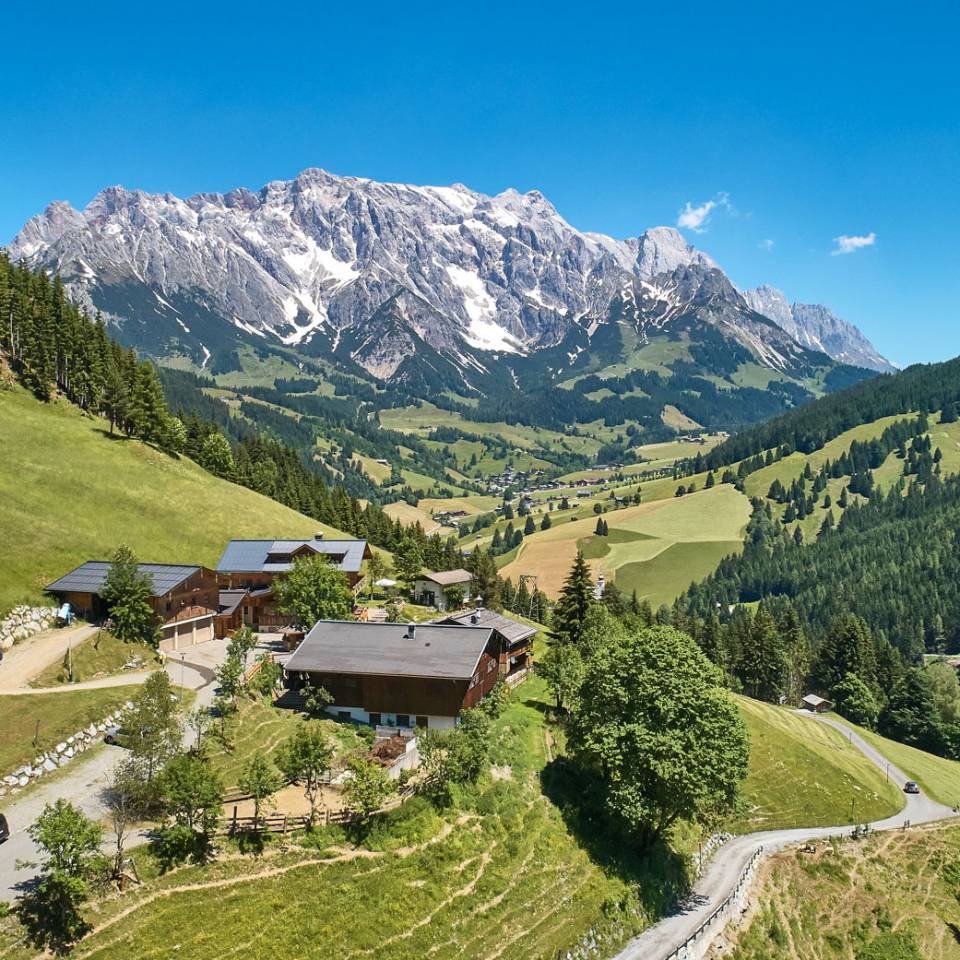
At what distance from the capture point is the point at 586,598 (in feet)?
342

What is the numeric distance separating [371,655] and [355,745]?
8.90m

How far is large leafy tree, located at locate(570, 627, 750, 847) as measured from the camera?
51062mm

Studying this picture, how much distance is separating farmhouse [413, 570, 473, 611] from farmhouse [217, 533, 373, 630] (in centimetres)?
1150

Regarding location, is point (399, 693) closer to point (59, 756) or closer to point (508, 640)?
point (508, 640)

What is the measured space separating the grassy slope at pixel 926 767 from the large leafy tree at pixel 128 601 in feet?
312

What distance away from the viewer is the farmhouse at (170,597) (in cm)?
7094

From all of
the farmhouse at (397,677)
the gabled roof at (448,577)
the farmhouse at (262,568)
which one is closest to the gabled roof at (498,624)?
the farmhouse at (397,677)

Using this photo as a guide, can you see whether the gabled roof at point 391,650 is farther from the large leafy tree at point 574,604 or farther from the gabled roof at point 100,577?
the large leafy tree at point 574,604

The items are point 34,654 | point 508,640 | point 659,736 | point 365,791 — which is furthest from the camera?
point 508,640

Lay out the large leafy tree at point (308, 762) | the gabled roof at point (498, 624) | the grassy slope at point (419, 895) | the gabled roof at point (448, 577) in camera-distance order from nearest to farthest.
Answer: the grassy slope at point (419, 895) < the large leafy tree at point (308, 762) < the gabled roof at point (498, 624) < the gabled roof at point (448, 577)

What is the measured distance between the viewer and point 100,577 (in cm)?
7194

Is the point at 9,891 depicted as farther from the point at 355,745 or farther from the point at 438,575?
the point at 438,575

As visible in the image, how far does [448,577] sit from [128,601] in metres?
58.1

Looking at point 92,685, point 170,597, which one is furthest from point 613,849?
point 170,597
